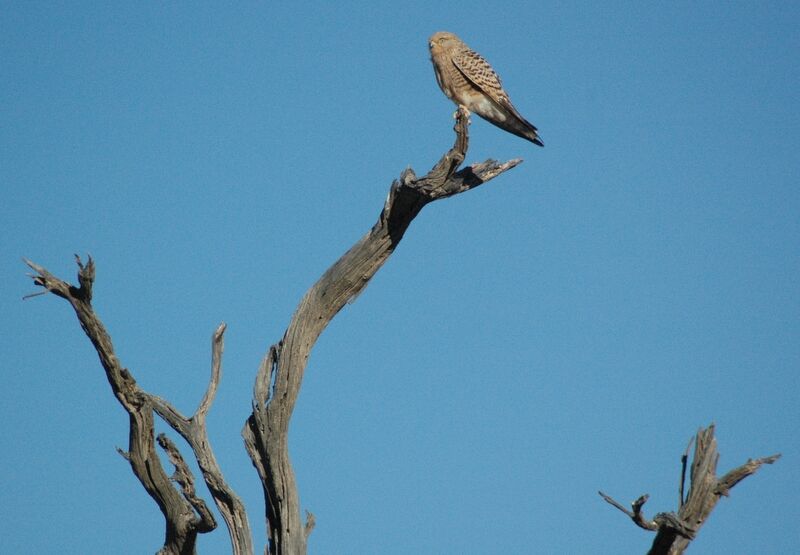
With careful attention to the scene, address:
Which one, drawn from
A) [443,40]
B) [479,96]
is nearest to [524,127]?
[479,96]

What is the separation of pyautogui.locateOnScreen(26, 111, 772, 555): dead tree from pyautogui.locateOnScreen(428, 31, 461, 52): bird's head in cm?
273

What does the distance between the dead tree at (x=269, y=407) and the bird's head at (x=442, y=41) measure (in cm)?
273

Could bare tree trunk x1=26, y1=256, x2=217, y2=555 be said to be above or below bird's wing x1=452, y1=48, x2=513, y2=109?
below

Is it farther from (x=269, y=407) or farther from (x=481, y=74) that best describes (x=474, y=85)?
(x=269, y=407)

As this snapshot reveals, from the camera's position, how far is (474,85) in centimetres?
884

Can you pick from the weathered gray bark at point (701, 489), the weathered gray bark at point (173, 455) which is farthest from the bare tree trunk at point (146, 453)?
the weathered gray bark at point (701, 489)

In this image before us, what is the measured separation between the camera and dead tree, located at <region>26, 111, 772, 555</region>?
6.58 metres

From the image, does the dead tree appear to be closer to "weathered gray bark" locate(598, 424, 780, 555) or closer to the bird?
the bird

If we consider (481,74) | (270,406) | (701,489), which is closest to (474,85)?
(481,74)

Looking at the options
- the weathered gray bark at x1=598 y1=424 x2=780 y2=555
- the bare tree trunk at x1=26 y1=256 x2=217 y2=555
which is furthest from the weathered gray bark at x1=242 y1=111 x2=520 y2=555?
the weathered gray bark at x1=598 y1=424 x2=780 y2=555

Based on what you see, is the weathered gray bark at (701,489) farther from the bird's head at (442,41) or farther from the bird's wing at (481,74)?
the bird's head at (442,41)

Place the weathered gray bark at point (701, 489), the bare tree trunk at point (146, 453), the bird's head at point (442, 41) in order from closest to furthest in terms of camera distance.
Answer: the weathered gray bark at point (701, 489)
the bare tree trunk at point (146, 453)
the bird's head at point (442, 41)

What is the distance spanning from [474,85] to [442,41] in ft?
2.61

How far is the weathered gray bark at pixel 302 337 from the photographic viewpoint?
6.58 meters
